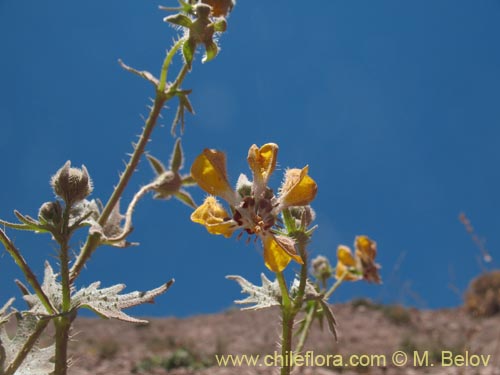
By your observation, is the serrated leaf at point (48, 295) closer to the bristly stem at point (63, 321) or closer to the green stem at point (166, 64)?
the bristly stem at point (63, 321)

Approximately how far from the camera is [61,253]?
5.42 feet

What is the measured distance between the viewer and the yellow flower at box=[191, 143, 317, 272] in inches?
64.3

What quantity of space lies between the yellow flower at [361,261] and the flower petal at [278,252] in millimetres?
1778

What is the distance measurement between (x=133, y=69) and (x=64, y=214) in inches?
23.7

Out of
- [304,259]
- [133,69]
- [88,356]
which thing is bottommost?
[304,259]

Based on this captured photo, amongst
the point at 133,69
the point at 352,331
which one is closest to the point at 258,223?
the point at 133,69

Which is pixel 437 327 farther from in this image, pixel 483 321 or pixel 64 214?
pixel 64 214

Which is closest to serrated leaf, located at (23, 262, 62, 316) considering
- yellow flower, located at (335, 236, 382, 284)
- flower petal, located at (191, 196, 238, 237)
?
Answer: flower petal, located at (191, 196, 238, 237)

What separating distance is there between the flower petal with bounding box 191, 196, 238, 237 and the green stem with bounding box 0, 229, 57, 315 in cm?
49

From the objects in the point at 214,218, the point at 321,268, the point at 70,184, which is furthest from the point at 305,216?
the point at 321,268

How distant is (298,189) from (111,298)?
67 centimetres

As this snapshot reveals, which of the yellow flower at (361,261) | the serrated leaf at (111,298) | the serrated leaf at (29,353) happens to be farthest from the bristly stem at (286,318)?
the yellow flower at (361,261)

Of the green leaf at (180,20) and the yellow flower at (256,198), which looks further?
the green leaf at (180,20)

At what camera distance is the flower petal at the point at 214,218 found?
→ 1657 millimetres
